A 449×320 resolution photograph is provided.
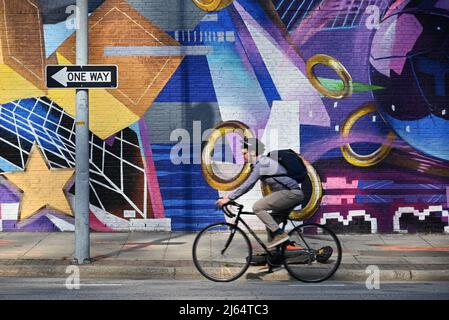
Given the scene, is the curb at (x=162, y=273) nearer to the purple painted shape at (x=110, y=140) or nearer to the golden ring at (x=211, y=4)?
the purple painted shape at (x=110, y=140)

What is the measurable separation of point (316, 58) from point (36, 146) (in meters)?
5.49

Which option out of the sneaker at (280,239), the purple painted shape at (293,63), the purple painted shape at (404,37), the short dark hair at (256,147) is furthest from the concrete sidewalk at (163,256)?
the purple painted shape at (404,37)

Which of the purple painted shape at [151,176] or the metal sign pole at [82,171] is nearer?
the metal sign pole at [82,171]

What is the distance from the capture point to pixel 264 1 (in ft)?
42.4

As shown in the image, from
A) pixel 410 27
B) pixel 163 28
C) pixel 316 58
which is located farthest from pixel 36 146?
pixel 410 27

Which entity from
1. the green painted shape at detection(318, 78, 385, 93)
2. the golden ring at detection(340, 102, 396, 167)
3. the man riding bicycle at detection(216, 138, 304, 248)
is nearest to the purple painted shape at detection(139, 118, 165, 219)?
the green painted shape at detection(318, 78, 385, 93)

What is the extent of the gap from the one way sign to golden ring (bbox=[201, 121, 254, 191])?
11.2 feet

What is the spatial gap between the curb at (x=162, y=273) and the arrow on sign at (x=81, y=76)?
265cm

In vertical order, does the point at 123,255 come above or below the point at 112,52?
below

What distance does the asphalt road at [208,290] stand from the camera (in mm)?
8086

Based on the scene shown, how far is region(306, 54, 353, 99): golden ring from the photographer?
12961 mm

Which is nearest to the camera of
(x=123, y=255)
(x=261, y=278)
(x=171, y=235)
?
(x=261, y=278)

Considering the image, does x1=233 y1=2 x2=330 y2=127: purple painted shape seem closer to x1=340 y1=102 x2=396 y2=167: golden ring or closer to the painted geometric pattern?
x1=340 y1=102 x2=396 y2=167: golden ring

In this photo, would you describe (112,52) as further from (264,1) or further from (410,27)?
(410,27)
